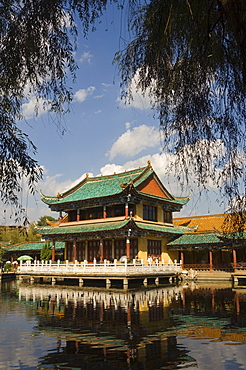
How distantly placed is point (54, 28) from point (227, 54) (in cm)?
172

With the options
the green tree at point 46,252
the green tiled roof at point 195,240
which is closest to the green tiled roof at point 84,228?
the green tree at point 46,252

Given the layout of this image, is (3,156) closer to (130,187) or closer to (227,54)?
(227,54)

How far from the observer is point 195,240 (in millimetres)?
30250

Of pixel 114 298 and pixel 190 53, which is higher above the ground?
pixel 190 53

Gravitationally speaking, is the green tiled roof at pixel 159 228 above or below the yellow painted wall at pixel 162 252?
above

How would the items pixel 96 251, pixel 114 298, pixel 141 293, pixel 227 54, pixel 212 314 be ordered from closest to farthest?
pixel 227 54
pixel 212 314
pixel 114 298
pixel 141 293
pixel 96 251

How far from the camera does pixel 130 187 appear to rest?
1079 inches

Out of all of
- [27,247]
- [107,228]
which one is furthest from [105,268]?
[27,247]

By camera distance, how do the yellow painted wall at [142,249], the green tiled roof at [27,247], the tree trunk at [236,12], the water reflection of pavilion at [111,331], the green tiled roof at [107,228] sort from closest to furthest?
the tree trunk at [236,12] < the water reflection of pavilion at [111,331] < the green tiled roof at [107,228] < the yellow painted wall at [142,249] < the green tiled roof at [27,247]

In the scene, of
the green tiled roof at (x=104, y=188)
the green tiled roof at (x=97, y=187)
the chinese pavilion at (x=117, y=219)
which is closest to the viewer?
the chinese pavilion at (x=117, y=219)

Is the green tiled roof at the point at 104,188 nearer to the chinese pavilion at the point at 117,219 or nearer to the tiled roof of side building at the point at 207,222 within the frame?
the chinese pavilion at the point at 117,219

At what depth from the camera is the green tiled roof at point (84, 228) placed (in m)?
27.3

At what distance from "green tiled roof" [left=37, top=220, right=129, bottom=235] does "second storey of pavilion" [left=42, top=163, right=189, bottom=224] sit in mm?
892

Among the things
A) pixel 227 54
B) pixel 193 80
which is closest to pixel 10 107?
pixel 193 80
